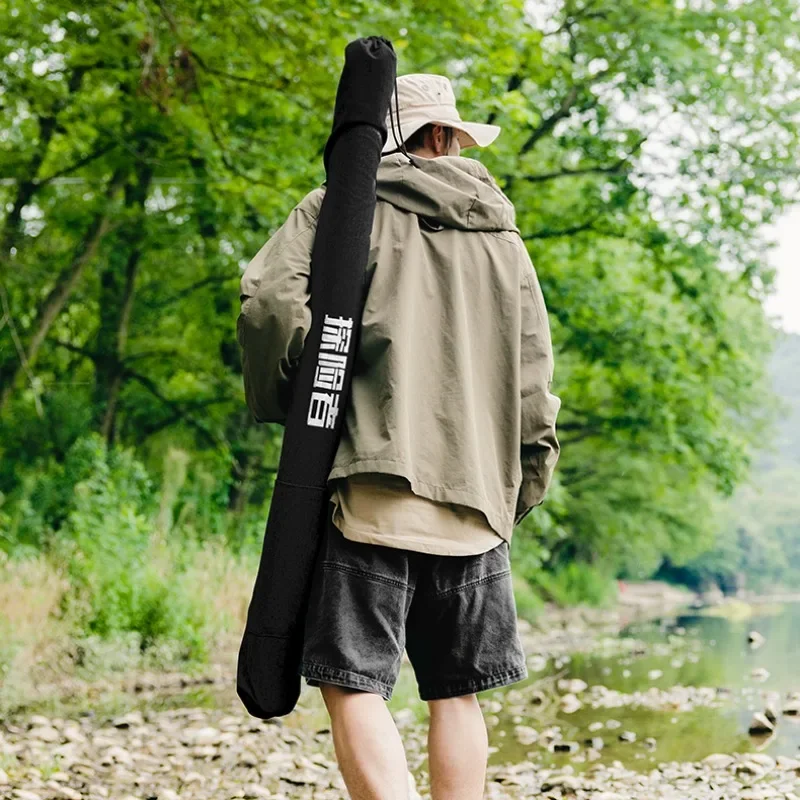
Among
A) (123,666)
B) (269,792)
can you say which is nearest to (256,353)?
(269,792)

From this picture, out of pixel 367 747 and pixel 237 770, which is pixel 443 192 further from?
pixel 237 770

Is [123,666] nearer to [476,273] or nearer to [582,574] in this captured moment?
[476,273]

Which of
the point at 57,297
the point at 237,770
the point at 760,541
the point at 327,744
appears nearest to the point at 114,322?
the point at 57,297

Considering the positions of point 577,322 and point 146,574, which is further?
point 577,322

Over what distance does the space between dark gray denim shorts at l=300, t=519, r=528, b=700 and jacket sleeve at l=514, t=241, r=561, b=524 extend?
0.77 ft

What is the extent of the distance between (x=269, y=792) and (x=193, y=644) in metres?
4.74

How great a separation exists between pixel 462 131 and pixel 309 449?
98 cm

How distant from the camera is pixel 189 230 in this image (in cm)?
1522

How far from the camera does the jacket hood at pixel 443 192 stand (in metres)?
2.82

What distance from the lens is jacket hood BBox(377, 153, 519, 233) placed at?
282cm

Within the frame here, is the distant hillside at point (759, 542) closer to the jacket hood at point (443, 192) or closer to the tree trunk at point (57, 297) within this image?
the tree trunk at point (57, 297)

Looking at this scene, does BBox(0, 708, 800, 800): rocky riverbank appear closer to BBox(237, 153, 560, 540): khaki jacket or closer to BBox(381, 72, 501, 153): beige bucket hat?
BBox(237, 153, 560, 540): khaki jacket

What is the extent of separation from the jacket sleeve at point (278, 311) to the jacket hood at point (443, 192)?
0.20 meters

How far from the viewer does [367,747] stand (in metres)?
2.57
